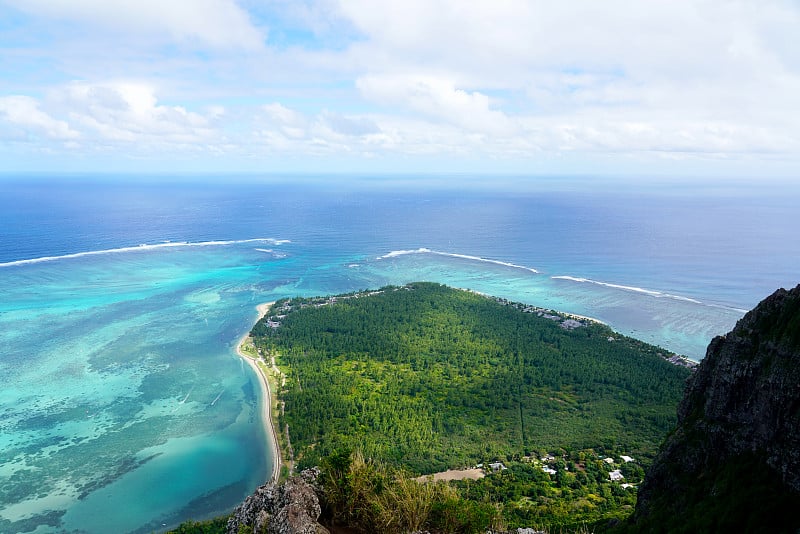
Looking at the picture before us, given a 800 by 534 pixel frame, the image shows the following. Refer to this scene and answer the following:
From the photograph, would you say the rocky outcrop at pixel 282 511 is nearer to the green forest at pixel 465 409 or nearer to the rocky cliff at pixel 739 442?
the green forest at pixel 465 409

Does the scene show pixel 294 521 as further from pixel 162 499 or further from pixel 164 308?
pixel 164 308

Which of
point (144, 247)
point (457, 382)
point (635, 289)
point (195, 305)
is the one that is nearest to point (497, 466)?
point (457, 382)

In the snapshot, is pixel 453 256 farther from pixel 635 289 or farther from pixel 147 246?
pixel 147 246

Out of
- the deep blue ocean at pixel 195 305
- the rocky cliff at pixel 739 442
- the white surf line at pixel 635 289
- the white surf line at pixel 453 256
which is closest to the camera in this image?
the rocky cliff at pixel 739 442

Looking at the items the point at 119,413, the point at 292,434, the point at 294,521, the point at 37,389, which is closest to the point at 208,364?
the point at 119,413

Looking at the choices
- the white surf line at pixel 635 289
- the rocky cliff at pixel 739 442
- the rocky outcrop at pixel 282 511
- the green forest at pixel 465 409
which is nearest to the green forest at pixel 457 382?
the green forest at pixel 465 409

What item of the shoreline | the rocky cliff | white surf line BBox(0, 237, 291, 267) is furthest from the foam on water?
the rocky cliff

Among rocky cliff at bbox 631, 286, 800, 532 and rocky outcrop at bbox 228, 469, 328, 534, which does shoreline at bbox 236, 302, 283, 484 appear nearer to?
rocky outcrop at bbox 228, 469, 328, 534
